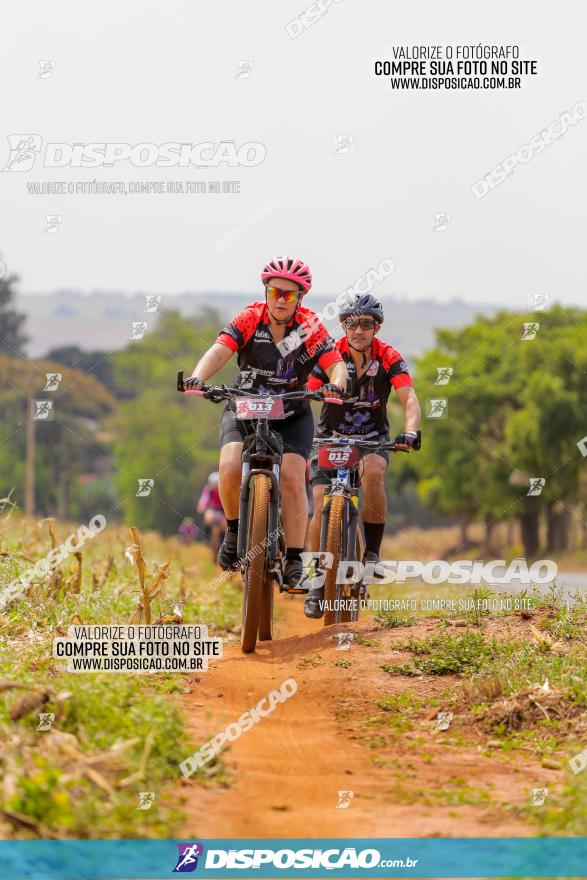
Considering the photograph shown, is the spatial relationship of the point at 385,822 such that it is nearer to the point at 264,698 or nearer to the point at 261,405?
the point at 264,698

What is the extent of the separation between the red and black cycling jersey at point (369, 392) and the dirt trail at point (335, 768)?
236 cm

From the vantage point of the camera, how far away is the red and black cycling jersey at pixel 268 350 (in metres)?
9.01

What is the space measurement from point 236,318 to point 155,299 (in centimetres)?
389

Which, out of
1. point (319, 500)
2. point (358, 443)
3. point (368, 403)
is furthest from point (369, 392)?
point (319, 500)

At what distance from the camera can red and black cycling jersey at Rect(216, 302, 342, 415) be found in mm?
9008

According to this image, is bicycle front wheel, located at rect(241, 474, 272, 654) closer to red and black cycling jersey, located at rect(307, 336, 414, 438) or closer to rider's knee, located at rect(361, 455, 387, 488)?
rider's knee, located at rect(361, 455, 387, 488)

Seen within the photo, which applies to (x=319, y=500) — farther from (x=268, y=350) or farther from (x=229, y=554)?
(x=268, y=350)

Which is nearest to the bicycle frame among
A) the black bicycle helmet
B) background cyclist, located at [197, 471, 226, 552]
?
the black bicycle helmet

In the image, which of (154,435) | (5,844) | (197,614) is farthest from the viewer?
(154,435)

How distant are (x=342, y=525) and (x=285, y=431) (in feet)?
2.58

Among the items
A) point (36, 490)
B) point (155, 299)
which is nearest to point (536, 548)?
point (36, 490)

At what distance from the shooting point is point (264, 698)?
712 cm

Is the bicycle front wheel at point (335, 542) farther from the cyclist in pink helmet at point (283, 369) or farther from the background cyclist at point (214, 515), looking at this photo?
the background cyclist at point (214, 515)

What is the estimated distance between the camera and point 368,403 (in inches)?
389
